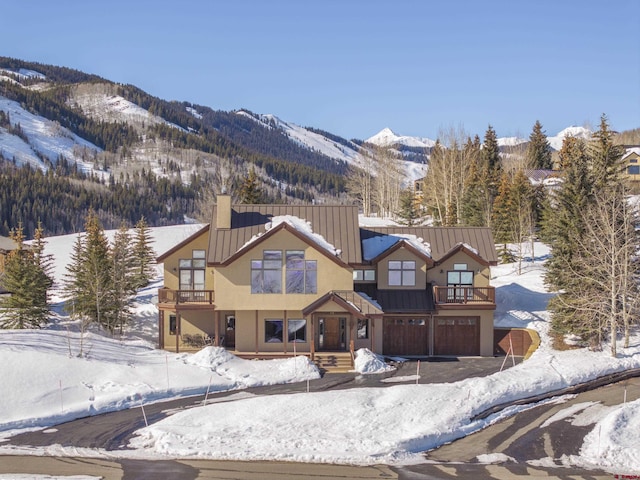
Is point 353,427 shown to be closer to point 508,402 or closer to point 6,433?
point 508,402

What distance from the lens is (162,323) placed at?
3369 cm

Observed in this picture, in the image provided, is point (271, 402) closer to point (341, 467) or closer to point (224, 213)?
point (341, 467)

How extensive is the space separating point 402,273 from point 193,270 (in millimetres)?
11011

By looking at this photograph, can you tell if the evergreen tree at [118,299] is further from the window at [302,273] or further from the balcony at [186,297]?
the window at [302,273]

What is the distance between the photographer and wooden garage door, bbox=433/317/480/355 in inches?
1300

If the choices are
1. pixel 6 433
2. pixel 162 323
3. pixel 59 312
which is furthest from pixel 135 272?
pixel 6 433

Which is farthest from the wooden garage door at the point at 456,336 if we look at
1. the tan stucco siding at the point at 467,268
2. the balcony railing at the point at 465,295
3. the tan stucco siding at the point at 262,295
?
the tan stucco siding at the point at 262,295

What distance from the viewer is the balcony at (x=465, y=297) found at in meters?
32.3

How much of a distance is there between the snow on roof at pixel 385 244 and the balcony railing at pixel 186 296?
27.1 feet

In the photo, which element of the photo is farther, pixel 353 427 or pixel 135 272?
pixel 135 272

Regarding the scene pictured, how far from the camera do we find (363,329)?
32438mm

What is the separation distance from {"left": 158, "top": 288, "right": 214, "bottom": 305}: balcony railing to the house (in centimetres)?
5

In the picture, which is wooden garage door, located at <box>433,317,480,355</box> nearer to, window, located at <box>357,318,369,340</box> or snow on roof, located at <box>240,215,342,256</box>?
window, located at <box>357,318,369,340</box>

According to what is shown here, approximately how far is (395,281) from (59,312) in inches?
975
